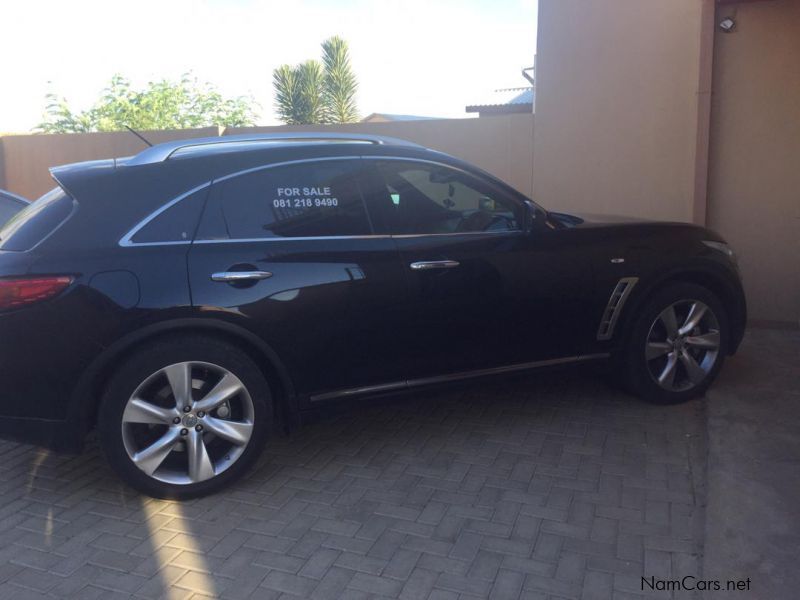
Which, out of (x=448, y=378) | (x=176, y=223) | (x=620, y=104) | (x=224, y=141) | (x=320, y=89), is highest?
(x=320, y=89)

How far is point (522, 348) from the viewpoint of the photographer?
451 centimetres

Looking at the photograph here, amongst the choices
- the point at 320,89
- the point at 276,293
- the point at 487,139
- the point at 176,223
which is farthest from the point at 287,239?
the point at 320,89

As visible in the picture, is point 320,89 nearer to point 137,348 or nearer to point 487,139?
point 487,139

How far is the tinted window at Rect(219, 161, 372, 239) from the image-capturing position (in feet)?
12.8

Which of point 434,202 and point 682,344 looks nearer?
point 434,202

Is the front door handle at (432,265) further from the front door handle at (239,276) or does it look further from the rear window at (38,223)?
the rear window at (38,223)

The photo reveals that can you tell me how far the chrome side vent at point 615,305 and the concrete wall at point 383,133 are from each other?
124 inches

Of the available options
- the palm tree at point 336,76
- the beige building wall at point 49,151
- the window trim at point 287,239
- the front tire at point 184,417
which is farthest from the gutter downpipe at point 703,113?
the palm tree at point 336,76

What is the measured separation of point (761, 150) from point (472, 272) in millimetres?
4046

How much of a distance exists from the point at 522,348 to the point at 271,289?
5.24ft

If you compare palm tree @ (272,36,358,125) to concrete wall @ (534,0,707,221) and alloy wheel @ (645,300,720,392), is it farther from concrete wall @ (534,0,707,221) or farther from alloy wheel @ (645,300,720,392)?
alloy wheel @ (645,300,720,392)

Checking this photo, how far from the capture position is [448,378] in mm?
4340

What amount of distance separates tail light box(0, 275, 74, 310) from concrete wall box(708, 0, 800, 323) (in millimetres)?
5894

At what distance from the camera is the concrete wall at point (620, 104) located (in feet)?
23.0
